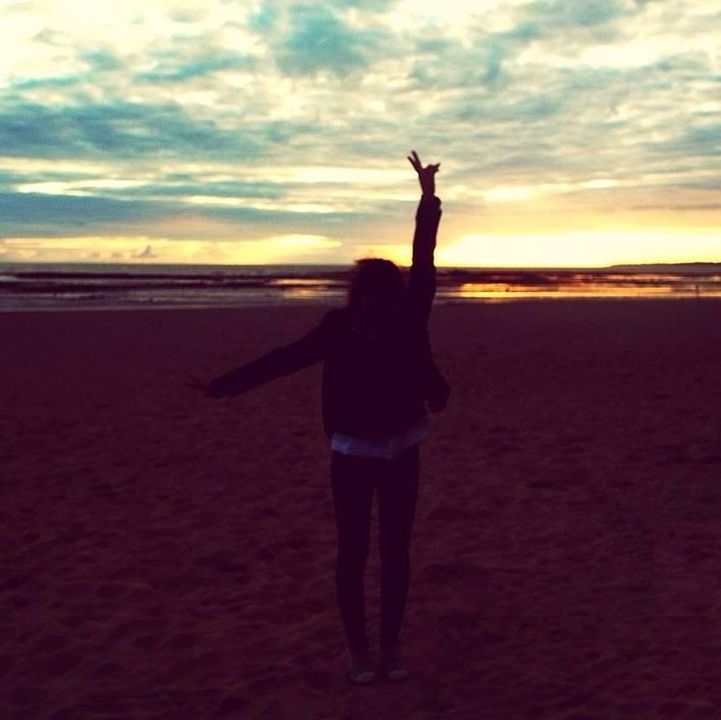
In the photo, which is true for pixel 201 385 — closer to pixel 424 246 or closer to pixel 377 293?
pixel 377 293

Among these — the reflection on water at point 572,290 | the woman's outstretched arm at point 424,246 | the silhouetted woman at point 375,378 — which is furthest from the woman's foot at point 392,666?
the reflection on water at point 572,290

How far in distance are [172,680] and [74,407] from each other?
9105 mm

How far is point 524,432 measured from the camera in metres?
11.3

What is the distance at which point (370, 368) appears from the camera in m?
4.32

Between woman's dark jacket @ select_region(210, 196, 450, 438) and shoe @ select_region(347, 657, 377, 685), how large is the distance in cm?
127

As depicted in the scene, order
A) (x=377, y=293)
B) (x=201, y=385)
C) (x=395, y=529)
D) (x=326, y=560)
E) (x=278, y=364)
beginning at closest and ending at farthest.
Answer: (x=377, y=293) → (x=278, y=364) → (x=201, y=385) → (x=395, y=529) → (x=326, y=560)

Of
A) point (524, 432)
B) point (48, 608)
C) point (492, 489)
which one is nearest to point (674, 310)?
point (524, 432)

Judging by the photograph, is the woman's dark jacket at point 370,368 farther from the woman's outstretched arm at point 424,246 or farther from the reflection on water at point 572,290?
the reflection on water at point 572,290

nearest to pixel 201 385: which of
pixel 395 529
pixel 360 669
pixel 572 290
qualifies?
pixel 395 529

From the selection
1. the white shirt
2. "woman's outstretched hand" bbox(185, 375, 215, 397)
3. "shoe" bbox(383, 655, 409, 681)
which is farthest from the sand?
"woman's outstretched hand" bbox(185, 375, 215, 397)

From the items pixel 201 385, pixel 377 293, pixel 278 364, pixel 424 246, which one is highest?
A: pixel 424 246

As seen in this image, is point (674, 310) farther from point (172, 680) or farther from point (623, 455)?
point (172, 680)

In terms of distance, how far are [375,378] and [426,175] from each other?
3.33 ft

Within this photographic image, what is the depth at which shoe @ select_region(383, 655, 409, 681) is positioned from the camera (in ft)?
16.1
